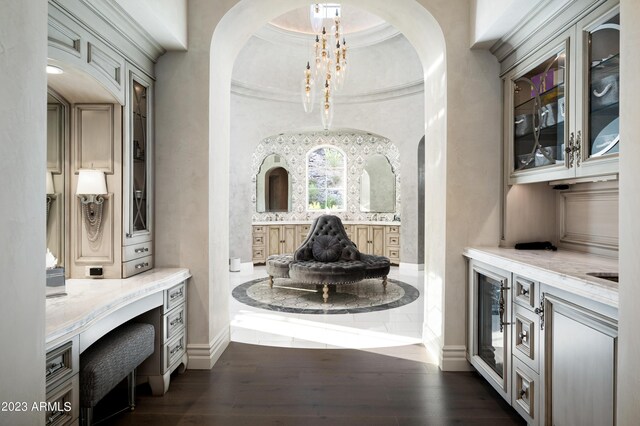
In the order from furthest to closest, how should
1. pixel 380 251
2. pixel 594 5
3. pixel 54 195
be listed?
pixel 380 251 < pixel 54 195 < pixel 594 5

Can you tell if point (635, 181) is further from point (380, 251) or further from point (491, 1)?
point (380, 251)

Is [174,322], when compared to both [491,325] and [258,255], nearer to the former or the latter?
[491,325]

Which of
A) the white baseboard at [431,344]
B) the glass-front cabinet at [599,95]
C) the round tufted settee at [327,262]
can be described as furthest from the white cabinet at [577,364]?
the round tufted settee at [327,262]

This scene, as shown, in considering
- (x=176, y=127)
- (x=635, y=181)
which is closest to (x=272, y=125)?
(x=176, y=127)

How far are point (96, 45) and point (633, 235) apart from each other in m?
3.01

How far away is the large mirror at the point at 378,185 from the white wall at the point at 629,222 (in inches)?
315

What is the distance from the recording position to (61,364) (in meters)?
1.72

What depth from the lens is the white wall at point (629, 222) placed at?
1.36 metres

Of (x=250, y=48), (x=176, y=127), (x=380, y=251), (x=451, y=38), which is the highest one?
(x=250, y=48)

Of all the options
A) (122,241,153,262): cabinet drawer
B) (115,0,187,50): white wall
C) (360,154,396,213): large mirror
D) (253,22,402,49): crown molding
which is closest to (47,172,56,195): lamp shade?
(122,241,153,262): cabinet drawer

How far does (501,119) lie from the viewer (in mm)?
3197

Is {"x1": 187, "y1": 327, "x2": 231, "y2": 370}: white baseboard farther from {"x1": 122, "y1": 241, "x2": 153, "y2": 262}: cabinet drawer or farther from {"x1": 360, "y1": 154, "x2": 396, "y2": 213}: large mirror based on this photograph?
{"x1": 360, "y1": 154, "x2": 396, "y2": 213}: large mirror

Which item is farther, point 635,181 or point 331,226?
point 331,226

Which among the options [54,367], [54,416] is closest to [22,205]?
[54,367]
